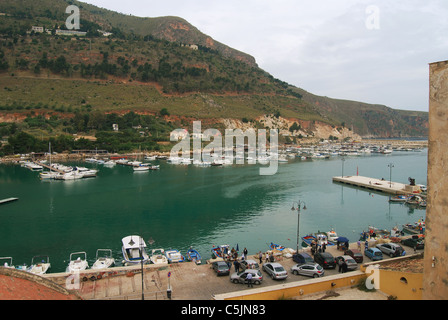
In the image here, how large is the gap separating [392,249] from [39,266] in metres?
17.5

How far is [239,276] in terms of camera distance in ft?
41.5

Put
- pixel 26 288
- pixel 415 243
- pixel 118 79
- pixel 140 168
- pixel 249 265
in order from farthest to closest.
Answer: pixel 118 79 → pixel 140 168 → pixel 415 243 → pixel 249 265 → pixel 26 288

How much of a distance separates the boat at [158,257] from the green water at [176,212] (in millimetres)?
1505

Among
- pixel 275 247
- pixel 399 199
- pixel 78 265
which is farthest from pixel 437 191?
pixel 399 199

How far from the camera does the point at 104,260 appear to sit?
1691 cm

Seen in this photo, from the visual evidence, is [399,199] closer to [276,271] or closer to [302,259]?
[302,259]

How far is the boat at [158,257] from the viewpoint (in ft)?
53.7

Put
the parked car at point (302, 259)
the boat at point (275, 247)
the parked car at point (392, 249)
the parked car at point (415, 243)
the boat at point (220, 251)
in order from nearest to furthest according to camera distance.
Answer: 1. the parked car at point (302, 259)
2. the parked car at point (392, 249)
3. the parked car at point (415, 243)
4. the boat at point (220, 251)
5. the boat at point (275, 247)

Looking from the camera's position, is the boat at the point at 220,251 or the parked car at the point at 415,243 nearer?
the parked car at the point at 415,243

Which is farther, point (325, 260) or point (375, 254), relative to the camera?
point (375, 254)

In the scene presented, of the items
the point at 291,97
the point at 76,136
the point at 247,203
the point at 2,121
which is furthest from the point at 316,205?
the point at 291,97

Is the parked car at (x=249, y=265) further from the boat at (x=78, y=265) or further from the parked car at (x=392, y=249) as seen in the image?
the boat at (x=78, y=265)

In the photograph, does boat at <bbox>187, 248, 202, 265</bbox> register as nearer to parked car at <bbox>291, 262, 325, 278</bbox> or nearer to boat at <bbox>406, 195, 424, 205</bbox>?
parked car at <bbox>291, 262, 325, 278</bbox>

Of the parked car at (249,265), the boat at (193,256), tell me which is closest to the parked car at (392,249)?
the parked car at (249,265)
